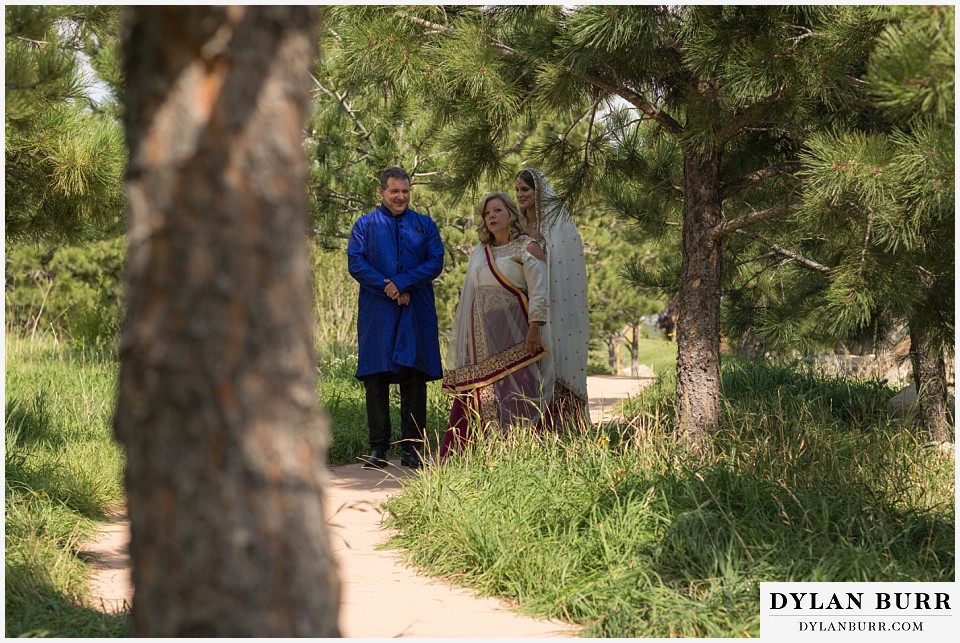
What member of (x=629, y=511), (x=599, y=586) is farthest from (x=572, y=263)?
(x=599, y=586)

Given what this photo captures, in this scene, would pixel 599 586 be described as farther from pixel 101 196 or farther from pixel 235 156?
pixel 101 196

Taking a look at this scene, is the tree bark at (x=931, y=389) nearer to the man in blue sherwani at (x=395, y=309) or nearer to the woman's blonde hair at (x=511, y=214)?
the woman's blonde hair at (x=511, y=214)

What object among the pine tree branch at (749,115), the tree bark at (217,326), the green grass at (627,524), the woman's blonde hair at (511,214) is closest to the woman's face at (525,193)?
the woman's blonde hair at (511,214)

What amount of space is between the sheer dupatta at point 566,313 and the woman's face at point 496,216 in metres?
0.24

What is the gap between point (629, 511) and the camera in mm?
3408

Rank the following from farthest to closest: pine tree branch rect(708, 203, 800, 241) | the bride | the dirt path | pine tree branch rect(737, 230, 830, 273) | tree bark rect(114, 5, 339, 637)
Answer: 1. pine tree branch rect(737, 230, 830, 273)
2. the bride
3. pine tree branch rect(708, 203, 800, 241)
4. the dirt path
5. tree bark rect(114, 5, 339, 637)

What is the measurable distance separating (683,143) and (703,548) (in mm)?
2089

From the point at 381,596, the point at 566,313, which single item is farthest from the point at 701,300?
the point at 381,596

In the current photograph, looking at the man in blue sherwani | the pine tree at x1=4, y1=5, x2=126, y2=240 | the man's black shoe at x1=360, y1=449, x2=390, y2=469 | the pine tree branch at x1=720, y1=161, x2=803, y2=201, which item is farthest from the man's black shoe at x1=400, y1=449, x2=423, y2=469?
the pine tree branch at x1=720, y1=161, x2=803, y2=201

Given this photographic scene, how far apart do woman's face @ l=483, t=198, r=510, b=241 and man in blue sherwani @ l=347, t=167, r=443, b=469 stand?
493mm

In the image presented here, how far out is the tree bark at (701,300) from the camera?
4.99m

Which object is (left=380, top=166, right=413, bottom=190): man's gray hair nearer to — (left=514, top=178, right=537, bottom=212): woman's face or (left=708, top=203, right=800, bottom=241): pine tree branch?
(left=514, top=178, right=537, bottom=212): woman's face

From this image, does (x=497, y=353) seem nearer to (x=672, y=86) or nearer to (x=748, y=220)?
(x=748, y=220)

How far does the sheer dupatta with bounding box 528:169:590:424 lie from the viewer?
5461 millimetres
